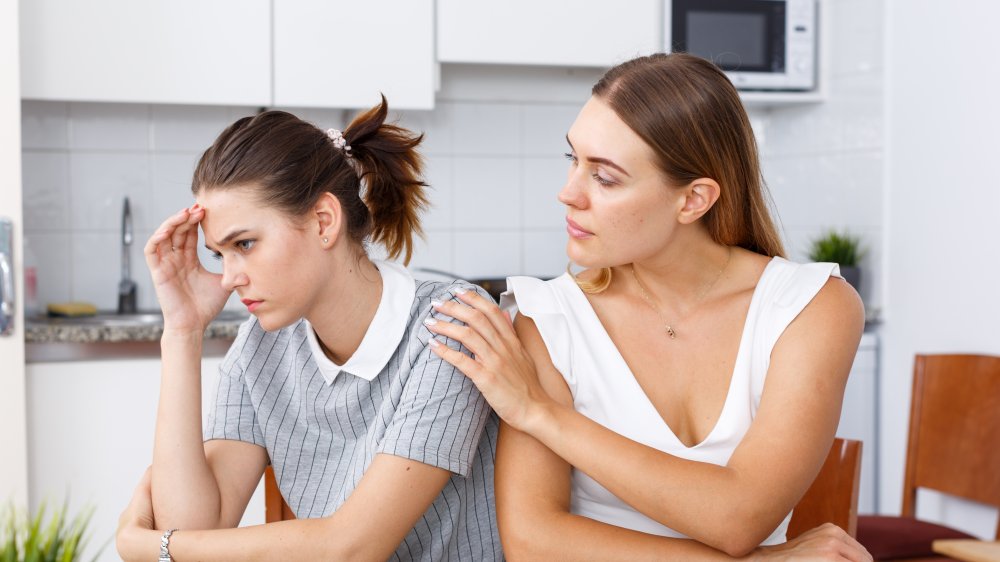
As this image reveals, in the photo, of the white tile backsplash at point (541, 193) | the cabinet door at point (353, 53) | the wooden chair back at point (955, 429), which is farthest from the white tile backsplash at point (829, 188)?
the cabinet door at point (353, 53)

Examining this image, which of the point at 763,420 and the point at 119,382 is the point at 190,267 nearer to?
the point at 763,420

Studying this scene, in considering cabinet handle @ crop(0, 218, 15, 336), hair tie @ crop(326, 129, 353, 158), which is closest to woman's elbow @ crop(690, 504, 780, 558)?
hair tie @ crop(326, 129, 353, 158)

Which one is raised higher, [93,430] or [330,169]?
[330,169]

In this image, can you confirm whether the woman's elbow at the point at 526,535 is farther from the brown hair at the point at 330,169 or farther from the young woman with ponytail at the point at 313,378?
the brown hair at the point at 330,169

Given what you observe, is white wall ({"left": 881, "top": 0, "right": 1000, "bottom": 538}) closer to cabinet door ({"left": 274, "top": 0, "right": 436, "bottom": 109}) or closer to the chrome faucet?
cabinet door ({"left": 274, "top": 0, "right": 436, "bottom": 109})

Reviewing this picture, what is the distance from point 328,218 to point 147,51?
1583mm

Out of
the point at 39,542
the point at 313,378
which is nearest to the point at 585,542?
the point at 313,378

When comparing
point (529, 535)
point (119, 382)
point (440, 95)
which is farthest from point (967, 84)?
point (119, 382)

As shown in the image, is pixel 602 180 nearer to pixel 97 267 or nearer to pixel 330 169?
pixel 330 169

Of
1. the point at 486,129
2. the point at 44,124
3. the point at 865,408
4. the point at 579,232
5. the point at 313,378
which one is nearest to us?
the point at 579,232

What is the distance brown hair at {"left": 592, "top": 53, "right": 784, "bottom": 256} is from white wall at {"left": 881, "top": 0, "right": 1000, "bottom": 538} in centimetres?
153

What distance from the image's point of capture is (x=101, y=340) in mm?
2629

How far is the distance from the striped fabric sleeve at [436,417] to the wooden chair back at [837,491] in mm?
504

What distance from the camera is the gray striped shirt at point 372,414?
1361mm
